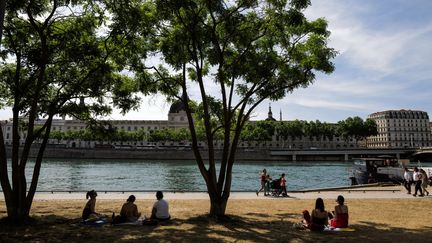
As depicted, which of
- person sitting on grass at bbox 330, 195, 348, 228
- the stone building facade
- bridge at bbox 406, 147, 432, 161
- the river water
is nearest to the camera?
person sitting on grass at bbox 330, 195, 348, 228

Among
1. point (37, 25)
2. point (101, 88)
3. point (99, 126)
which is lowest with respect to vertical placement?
point (99, 126)

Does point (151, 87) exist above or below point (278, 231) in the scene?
above

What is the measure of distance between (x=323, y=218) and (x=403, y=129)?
7459 inches

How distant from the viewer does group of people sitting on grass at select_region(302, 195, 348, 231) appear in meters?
11.7

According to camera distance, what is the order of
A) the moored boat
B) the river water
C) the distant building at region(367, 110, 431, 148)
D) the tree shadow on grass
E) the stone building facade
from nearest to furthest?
the tree shadow on grass
the moored boat
the river water
the stone building facade
the distant building at region(367, 110, 431, 148)

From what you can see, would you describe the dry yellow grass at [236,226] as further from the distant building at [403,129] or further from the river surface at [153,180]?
the distant building at [403,129]

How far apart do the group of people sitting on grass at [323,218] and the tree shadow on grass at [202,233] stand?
11.1 inches

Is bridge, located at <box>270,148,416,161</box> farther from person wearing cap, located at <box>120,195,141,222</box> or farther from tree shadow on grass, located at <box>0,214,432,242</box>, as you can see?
person wearing cap, located at <box>120,195,141,222</box>

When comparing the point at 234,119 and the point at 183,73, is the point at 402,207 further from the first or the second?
the point at 183,73

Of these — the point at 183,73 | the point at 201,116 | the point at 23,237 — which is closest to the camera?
the point at 23,237

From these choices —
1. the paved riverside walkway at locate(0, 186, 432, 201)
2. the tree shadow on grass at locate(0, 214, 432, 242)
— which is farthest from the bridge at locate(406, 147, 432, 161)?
the tree shadow on grass at locate(0, 214, 432, 242)

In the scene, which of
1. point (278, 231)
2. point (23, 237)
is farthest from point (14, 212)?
point (278, 231)

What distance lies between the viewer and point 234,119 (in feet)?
56.4

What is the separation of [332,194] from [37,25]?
16576mm
